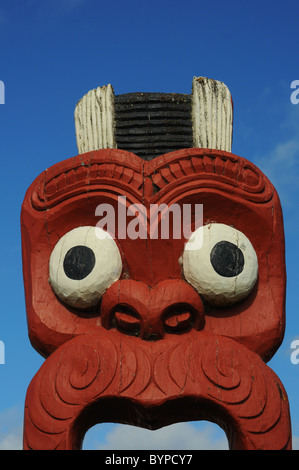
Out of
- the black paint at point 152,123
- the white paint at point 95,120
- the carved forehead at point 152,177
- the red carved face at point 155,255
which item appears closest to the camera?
the red carved face at point 155,255

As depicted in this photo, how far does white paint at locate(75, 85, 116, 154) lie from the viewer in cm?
646

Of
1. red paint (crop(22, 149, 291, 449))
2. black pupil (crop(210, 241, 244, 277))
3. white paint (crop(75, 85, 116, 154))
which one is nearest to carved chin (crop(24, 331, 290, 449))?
red paint (crop(22, 149, 291, 449))

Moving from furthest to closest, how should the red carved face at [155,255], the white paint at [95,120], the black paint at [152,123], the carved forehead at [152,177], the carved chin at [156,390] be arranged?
the white paint at [95,120] → the black paint at [152,123] → the carved forehead at [152,177] → the red carved face at [155,255] → the carved chin at [156,390]

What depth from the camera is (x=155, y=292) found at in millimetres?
5434

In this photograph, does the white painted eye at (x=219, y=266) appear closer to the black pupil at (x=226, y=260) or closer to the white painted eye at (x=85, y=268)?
the black pupil at (x=226, y=260)

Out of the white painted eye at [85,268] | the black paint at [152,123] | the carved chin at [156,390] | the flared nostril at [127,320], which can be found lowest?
the carved chin at [156,390]

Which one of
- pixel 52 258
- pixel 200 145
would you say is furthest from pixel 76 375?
pixel 200 145

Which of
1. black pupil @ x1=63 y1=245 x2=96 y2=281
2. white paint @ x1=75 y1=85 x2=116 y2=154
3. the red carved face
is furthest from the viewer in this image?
white paint @ x1=75 y1=85 x2=116 y2=154

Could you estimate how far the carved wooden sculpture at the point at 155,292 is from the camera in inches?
200

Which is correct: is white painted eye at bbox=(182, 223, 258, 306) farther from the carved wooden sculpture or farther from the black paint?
the black paint

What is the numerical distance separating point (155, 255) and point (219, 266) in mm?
487

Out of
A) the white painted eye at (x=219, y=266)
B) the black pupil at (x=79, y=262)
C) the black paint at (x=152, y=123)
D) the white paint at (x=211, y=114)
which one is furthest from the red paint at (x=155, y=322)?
the white paint at (x=211, y=114)

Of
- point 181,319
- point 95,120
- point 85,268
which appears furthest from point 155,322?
point 95,120

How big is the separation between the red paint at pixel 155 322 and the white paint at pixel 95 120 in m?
0.43
